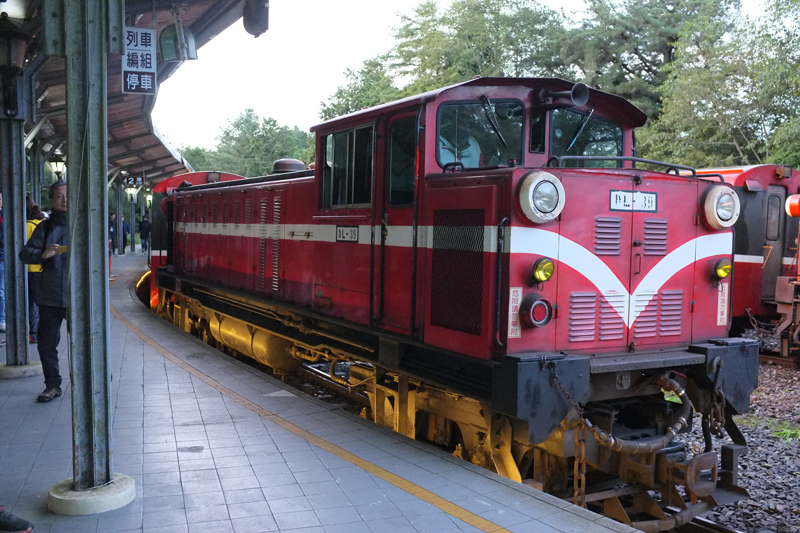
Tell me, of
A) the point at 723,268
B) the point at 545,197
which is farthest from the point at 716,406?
the point at 545,197

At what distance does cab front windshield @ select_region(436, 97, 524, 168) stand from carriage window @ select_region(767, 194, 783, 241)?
10.1m

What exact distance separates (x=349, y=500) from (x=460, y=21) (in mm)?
32904

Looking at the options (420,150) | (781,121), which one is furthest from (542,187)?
(781,121)

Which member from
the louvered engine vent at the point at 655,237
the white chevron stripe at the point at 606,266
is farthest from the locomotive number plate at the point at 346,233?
the louvered engine vent at the point at 655,237

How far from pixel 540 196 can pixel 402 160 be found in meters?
1.50

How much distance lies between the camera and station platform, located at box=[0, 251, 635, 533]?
4.07 m

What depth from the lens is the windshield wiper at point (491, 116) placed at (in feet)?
18.0

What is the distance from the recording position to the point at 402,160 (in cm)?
568

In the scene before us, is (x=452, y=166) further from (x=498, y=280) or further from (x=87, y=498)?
(x=87, y=498)

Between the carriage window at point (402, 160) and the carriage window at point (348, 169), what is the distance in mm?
407

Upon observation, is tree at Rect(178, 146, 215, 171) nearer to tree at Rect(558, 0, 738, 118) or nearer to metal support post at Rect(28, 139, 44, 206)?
tree at Rect(558, 0, 738, 118)

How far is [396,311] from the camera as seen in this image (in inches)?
231

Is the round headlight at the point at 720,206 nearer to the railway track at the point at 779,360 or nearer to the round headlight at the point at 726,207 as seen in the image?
the round headlight at the point at 726,207

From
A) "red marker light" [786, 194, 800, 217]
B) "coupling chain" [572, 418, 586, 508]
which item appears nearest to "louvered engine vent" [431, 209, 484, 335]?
"coupling chain" [572, 418, 586, 508]
